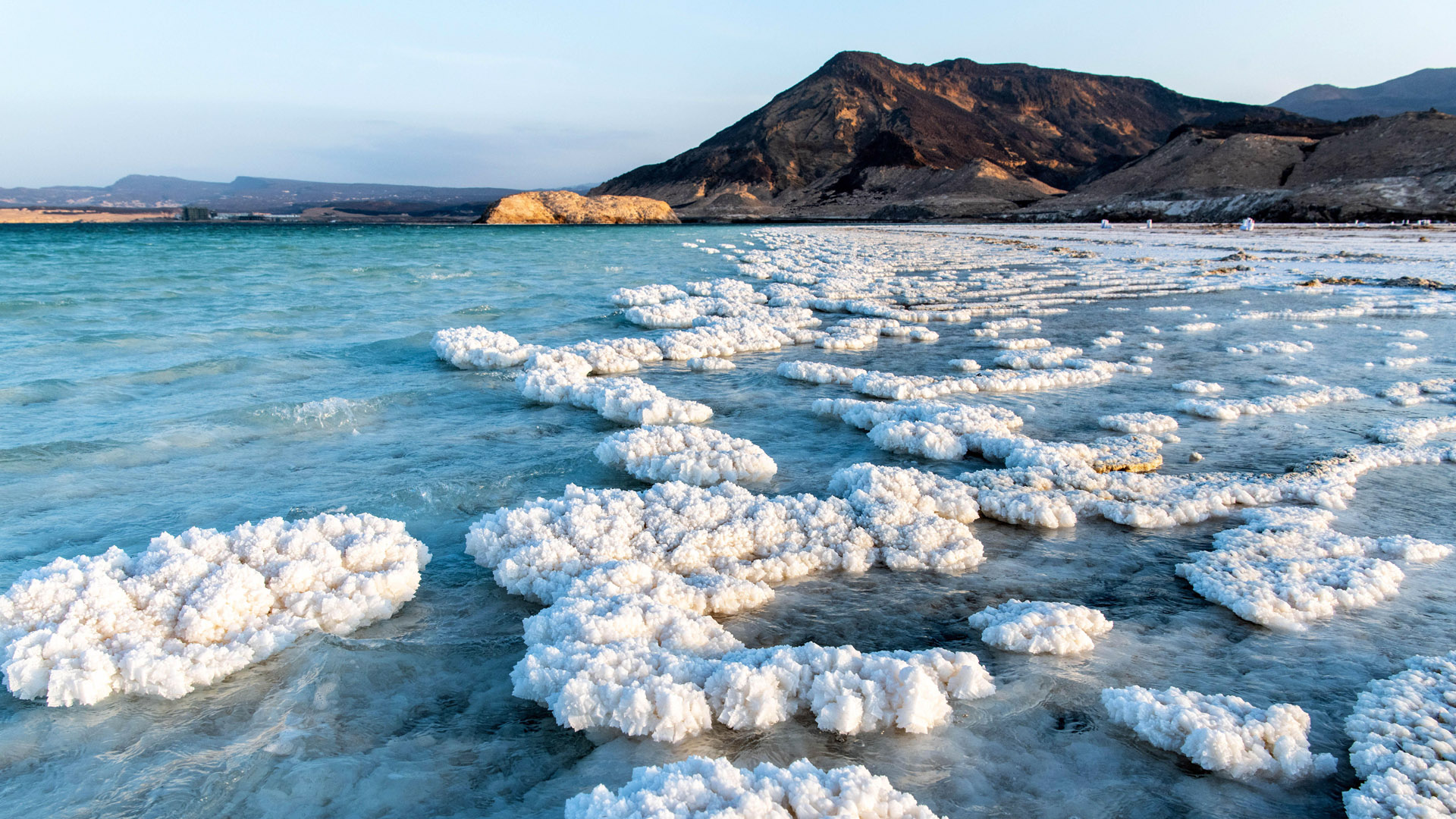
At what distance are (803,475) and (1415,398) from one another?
5.33m

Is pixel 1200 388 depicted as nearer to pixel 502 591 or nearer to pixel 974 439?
pixel 974 439

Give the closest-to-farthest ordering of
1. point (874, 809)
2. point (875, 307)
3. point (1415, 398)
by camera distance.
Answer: point (874, 809) < point (1415, 398) < point (875, 307)

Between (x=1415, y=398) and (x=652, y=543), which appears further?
(x=1415, y=398)

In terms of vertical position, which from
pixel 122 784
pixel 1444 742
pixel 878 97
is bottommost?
pixel 122 784

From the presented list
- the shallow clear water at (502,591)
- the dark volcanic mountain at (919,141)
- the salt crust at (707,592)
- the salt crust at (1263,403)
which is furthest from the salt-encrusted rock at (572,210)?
the salt crust at (707,592)

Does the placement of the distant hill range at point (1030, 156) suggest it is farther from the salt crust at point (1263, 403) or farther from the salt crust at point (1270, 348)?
the salt crust at point (1263, 403)

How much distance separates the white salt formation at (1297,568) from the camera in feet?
9.96

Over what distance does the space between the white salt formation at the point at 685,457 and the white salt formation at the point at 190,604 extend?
157 centimetres

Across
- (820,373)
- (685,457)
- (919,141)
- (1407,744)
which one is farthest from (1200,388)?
(919,141)

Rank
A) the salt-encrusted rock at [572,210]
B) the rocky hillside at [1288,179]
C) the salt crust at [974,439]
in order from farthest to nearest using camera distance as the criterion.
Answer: the salt-encrusted rock at [572,210], the rocky hillside at [1288,179], the salt crust at [974,439]

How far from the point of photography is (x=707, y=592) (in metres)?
3.18

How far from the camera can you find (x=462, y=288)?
17531 mm

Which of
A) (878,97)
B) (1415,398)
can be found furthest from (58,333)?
(878,97)

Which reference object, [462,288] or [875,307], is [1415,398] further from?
[462,288]
